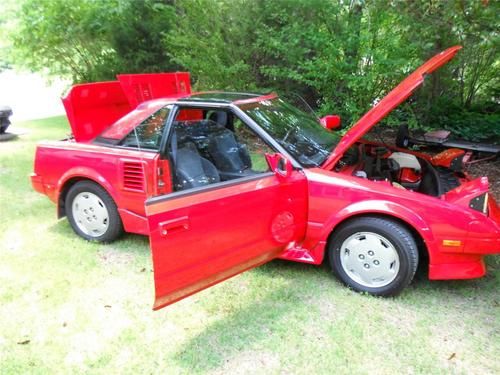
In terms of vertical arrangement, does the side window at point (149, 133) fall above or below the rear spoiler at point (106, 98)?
below

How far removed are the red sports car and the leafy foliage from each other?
4.99 feet

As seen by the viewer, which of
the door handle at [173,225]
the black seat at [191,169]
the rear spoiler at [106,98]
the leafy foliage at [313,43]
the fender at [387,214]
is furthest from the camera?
the leafy foliage at [313,43]

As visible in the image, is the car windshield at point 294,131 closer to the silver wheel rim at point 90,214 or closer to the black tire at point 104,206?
the black tire at point 104,206

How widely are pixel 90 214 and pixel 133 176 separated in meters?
0.75

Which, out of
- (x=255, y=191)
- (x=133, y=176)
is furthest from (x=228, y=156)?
(x=255, y=191)

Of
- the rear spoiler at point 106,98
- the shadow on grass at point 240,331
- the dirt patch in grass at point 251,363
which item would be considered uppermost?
the rear spoiler at point 106,98

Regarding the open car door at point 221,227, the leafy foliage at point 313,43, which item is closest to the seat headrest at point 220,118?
the open car door at point 221,227

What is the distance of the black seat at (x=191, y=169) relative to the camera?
3.69m

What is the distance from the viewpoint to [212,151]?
397 cm

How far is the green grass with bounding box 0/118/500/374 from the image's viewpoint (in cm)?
248

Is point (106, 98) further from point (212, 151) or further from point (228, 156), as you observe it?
point (228, 156)

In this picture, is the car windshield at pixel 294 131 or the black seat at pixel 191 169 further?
the black seat at pixel 191 169

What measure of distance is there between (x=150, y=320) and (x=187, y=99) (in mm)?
1900

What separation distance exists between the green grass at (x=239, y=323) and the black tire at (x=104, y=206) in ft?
0.85
